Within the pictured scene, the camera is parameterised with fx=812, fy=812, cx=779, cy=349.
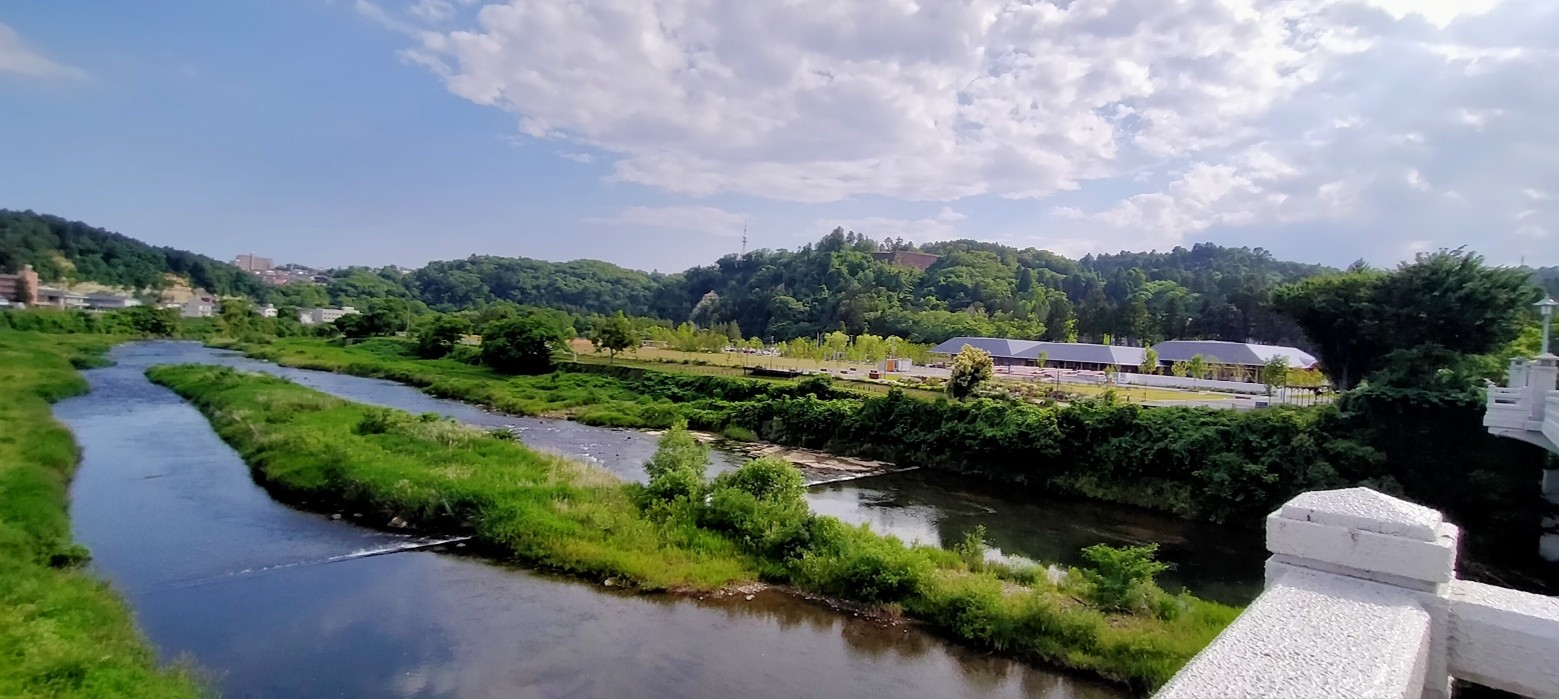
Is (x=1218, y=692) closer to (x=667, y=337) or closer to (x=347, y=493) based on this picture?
(x=347, y=493)

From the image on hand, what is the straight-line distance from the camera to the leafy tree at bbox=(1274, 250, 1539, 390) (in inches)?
952

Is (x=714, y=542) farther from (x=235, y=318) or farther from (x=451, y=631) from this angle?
(x=235, y=318)

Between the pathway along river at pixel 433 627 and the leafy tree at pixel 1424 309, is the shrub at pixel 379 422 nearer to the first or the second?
the pathway along river at pixel 433 627

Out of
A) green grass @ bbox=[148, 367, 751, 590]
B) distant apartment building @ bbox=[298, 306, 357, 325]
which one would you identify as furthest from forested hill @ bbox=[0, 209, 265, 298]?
green grass @ bbox=[148, 367, 751, 590]

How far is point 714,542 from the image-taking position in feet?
53.6

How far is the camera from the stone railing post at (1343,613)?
2.12 meters

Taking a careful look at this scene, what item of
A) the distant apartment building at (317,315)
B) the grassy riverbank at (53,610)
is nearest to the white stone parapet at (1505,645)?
the grassy riverbank at (53,610)

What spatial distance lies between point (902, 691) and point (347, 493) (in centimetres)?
1422

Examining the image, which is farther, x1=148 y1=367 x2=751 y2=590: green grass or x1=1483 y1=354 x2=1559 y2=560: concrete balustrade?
x1=148 y1=367 x2=751 y2=590: green grass

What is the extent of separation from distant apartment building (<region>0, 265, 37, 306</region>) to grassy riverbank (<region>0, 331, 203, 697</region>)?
79326 mm

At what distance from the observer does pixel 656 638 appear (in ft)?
41.7

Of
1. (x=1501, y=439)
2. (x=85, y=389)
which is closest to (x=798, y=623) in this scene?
(x=1501, y=439)

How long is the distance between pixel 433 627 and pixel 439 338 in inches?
2113

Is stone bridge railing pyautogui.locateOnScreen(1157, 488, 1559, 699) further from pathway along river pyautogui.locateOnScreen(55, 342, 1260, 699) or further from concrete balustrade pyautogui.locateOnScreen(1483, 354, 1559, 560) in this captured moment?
concrete balustrade pyautogui.locateOnScreen(1483, 354, 1559, 560)
